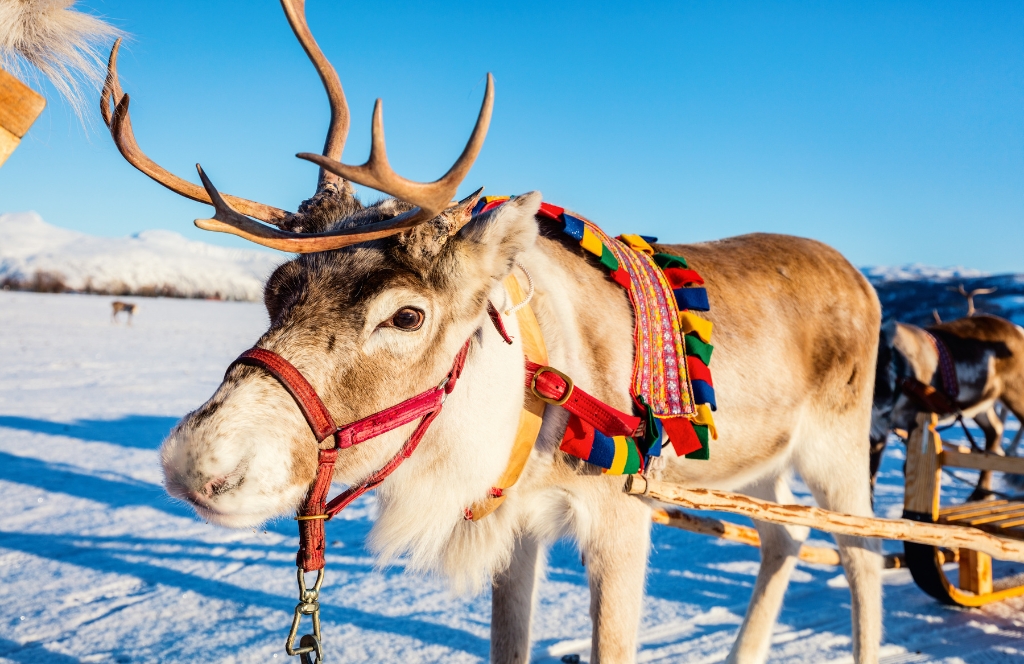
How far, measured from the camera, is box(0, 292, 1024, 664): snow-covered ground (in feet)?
11.3

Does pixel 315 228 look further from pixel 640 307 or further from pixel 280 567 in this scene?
pixel 280 567

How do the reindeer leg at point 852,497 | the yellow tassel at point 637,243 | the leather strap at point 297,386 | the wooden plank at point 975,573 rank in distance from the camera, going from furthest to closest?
the wooden plank at point 975,573 < the reindeer leg at point 852,497 < the yellow tassel at point 637,243 < the leather strap at point 297,386

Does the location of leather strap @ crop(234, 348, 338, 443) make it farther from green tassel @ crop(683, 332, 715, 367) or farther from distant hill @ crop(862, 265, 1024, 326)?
distant hill @ crop(862, 265, 1024, 326)

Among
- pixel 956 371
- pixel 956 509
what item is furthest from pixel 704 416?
pixel 956 371

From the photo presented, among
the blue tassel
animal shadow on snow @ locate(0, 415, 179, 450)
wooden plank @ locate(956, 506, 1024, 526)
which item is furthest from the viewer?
animal shadow on snow @ locate(0, 415, 179, 450)

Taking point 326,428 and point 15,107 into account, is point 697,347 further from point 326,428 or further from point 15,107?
point 15,107

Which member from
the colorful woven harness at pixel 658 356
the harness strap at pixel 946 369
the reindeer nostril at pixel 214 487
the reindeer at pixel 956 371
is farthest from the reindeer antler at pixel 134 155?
the harness strap at pixel 946 369

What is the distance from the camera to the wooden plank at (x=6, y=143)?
125cm

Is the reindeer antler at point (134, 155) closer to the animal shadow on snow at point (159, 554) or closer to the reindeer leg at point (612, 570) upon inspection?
the reindeer leg at point (612, 570)

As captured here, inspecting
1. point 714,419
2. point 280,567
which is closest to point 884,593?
point 714,419

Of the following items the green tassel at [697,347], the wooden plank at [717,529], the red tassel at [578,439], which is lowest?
the wooden plank at [717,529]

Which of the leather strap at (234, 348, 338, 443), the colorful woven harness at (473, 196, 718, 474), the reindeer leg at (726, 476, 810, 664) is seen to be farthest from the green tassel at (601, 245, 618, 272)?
the reindeer leg at (726, 476, 810, 664)

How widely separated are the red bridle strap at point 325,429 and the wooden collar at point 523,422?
337 mm

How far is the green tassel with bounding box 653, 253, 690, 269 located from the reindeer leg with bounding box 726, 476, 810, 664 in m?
1.65
